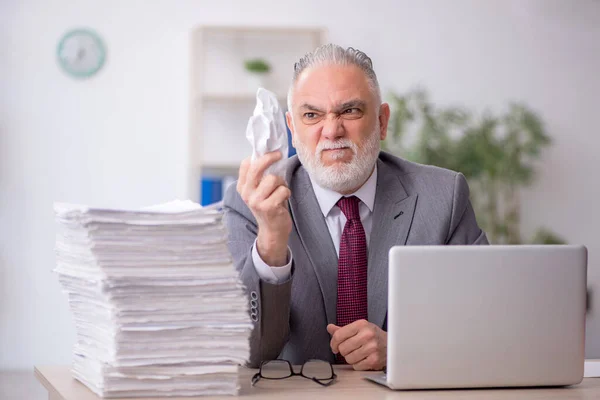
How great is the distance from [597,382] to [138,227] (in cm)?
99

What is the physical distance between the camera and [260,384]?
5.03 feet

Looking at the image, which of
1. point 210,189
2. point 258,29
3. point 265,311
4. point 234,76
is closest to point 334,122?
point 265,311

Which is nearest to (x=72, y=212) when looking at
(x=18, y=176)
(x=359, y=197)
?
(x=359, y=197)

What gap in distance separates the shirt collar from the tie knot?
0.04 ft

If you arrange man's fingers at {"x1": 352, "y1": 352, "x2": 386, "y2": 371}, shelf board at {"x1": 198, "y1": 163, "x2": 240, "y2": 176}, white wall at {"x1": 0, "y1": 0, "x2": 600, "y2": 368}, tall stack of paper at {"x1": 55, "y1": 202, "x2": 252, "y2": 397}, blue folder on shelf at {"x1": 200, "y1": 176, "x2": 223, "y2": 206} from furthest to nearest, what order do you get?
white wall at {"x1": 0, "y1": 0, "x2": 600, "y2": 368}, shelf board at {"x1": 198, "y1": 163, "x2": 240, "y2": 176}, blue folder on shelf at {"x1": 200, "y1": 176, "x2": 223, "y2": 206}, man's fingers at {"x1": 352, "y1": 352, "x2": 386, "y2": 371}, tall stack of paper at {"x1": 55, "y1": 202, "x2": 252, "y2": 397}

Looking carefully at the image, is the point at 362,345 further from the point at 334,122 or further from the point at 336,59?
the point at 336,59

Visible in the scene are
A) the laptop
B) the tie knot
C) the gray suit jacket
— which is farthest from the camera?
the tie knot

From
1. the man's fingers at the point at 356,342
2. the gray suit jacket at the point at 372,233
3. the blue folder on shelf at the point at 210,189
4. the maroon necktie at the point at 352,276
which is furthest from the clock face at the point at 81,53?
the man's fingers at the point at 356,342

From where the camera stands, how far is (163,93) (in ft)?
17.3

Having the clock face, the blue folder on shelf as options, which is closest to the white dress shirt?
the blue folder on shelf

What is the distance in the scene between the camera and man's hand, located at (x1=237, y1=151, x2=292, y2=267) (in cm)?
155

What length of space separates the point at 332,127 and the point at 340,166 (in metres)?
0.11

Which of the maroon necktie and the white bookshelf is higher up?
the white bookshelf

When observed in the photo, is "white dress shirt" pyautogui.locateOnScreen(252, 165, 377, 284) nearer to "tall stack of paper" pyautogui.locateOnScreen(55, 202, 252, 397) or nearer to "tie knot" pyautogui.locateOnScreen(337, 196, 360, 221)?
"tie knot" pyautogui.locateOnScreen(337, 196, 360, 221)
